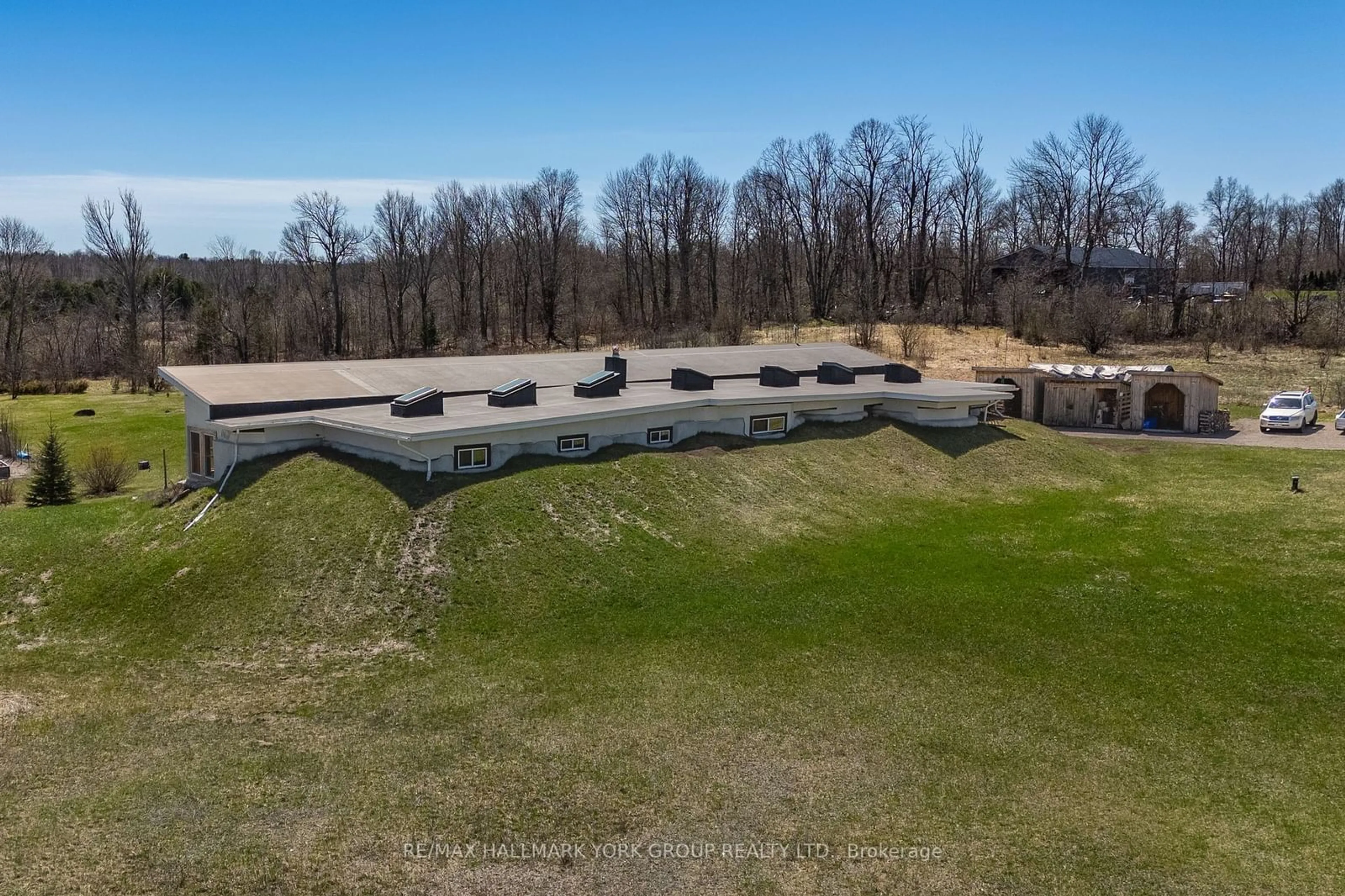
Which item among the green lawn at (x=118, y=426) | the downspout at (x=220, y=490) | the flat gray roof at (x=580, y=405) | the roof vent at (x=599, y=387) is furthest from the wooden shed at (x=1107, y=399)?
the green lawn at (x=118, y=426)

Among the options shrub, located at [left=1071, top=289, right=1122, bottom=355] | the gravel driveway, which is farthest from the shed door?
shrub, located at [left=1071, top=289, right=1122, bottom=355]

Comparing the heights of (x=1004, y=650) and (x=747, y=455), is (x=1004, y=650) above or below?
below

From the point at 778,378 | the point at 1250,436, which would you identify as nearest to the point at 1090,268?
the point at 1250,436

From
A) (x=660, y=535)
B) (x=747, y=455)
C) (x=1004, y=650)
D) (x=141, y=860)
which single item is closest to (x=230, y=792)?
(x=141, y=860)

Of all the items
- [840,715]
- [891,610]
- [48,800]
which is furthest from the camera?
[891,610]

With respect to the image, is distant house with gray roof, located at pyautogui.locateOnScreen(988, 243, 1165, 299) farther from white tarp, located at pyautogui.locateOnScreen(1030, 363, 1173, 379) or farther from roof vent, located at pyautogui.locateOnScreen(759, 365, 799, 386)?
roof vent, located at pyautogui.locateOnScreen(759, 365, 799, 386)

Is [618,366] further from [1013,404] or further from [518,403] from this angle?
[1013,404]

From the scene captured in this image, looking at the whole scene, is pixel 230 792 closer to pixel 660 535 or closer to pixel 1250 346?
pixel 660 535
